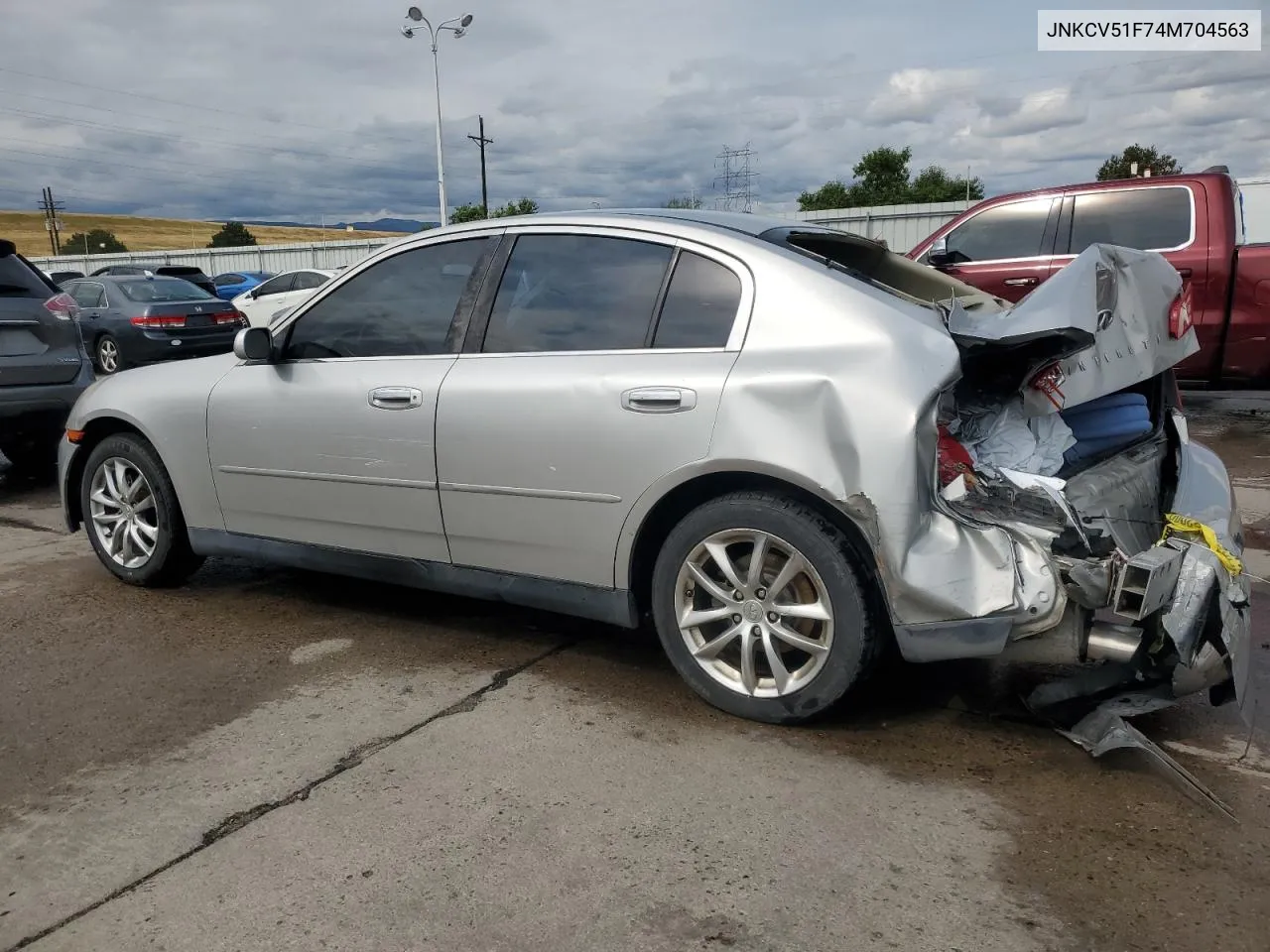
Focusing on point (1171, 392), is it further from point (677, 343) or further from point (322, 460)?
point (322, 460)

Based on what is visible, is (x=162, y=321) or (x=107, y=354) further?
(x=107, y=354)

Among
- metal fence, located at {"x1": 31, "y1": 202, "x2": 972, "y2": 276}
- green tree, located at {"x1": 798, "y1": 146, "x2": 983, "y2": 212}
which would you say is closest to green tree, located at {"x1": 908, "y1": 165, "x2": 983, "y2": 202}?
green tree, located at {"x1": 798, "y1": 146, "x2": 983, "y2": 212}

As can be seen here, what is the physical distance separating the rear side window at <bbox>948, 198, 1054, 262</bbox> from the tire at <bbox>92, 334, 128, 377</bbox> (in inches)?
465

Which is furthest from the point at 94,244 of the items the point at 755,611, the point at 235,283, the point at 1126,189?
the point at 755,611

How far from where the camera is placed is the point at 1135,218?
7.90 meters

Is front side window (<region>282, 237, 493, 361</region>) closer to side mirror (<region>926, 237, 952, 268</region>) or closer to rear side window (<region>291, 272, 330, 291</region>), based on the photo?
side mirror (<region>926, 237, 952, 268</region>)

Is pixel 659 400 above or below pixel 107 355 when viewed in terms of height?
below

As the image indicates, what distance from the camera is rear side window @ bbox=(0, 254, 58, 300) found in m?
7.18

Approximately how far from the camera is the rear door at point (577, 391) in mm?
3227

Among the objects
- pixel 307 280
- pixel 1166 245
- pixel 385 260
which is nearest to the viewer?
pixel 385 260

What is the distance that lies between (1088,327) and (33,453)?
27.2 ft

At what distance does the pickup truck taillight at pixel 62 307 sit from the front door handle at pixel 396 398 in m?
4.75

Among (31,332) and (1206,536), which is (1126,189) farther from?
(31,332)

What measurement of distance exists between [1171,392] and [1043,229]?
4605mm
